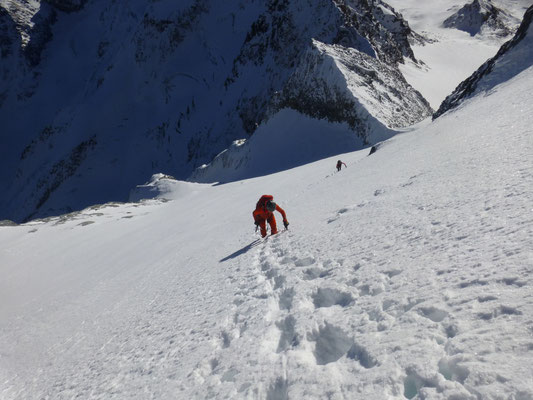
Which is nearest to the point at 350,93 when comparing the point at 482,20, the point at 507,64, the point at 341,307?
the point at 507,64

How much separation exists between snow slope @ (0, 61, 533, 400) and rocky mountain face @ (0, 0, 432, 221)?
957 inches

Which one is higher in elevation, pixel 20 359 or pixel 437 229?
pixel 437 229

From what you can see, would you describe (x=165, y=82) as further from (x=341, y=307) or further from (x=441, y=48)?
(x=341, y=307)

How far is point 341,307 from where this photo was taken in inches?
163

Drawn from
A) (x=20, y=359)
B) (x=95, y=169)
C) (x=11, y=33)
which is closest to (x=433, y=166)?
(x=20, y=359)

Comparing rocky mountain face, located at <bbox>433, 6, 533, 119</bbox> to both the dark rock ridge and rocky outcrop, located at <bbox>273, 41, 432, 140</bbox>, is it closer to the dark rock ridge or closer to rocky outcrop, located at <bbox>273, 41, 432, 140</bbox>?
rocky outcrop, located at <bbox>273, 41, 432, 140</bbox>

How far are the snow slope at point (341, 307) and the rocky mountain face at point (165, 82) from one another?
24.3 metres

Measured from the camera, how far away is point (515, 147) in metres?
6.74

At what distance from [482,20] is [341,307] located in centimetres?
10695

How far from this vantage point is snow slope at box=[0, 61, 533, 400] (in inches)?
116

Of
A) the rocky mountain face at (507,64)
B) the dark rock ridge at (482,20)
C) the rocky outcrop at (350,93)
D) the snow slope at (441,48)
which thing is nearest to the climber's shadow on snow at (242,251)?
the rocky mountain face at (507,64)

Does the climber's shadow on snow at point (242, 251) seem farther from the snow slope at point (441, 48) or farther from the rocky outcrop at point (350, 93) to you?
the snow slope at point (441, 48)

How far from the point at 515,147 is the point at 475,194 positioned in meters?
1.97

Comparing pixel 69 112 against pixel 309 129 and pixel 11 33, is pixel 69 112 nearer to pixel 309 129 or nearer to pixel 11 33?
pixel 11 33
